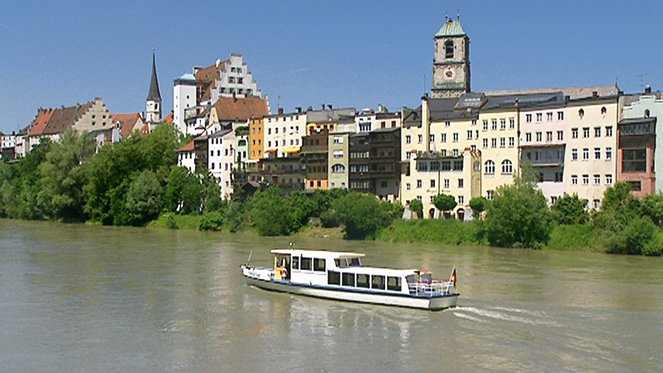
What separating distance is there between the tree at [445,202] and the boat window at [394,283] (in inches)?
1540

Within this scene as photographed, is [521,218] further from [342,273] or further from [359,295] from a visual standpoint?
[359,295]

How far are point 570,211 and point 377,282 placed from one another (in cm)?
3358

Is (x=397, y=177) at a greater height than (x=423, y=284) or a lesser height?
greater

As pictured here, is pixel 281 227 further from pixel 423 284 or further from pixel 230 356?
pixel 230 356

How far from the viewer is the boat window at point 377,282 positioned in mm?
35666

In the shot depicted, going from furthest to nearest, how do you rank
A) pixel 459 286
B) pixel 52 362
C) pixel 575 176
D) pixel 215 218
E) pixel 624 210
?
pixel 215 218 < pixel 575 176 < pixel 624 210 < pixel 459 286 < pixel 52 362

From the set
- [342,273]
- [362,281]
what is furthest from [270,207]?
[362,281]

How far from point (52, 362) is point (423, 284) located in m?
14.9

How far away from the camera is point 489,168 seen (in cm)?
7444

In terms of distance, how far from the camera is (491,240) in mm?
64812

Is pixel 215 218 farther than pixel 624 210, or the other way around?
pixel 215 218

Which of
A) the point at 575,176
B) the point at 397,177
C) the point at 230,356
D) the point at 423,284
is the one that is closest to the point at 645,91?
the point at 575,176

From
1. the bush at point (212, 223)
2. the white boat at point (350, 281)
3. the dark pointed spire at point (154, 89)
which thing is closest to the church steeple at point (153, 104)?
the dark pointed spire at point (154, 89)

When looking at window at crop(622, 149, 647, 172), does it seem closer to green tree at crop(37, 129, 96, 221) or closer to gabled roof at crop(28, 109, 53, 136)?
green tree at crop(37, 129, 96, 221)
